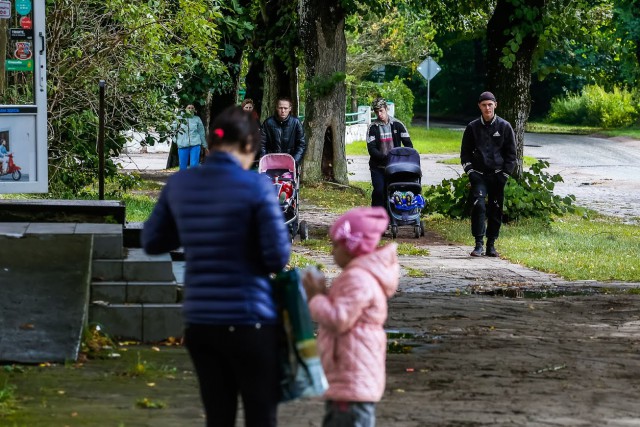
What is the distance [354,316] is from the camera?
16.8 ft

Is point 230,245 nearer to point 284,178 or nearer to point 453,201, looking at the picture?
point 284,178

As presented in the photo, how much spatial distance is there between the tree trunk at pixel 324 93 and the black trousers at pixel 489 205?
36.0 ft

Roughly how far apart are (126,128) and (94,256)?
30.3ft

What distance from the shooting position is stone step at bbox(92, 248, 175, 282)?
981cm

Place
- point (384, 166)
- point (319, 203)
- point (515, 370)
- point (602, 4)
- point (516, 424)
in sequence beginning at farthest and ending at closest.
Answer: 1. point (602, 4)
2. point (319, 203)
3. point (384, 166)
4. point (515, 370)
5. point (516, 424)

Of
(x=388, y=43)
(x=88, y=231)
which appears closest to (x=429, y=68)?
(x=388, y=43)

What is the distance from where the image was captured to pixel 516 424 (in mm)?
6949

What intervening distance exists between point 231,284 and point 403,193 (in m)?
12.8

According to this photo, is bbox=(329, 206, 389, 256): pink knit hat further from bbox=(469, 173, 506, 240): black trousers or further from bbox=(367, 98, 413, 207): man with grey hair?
bbox=(367, 98, 413, 207): man with grey hair

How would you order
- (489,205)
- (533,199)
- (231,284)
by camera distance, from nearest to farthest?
(231,284), (489,205), (533,199)

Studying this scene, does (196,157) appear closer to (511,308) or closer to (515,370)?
(511,308)

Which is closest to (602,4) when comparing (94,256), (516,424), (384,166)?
(384,166)

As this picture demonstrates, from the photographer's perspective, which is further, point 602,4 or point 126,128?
point 602,4

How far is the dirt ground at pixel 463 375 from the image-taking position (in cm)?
708
